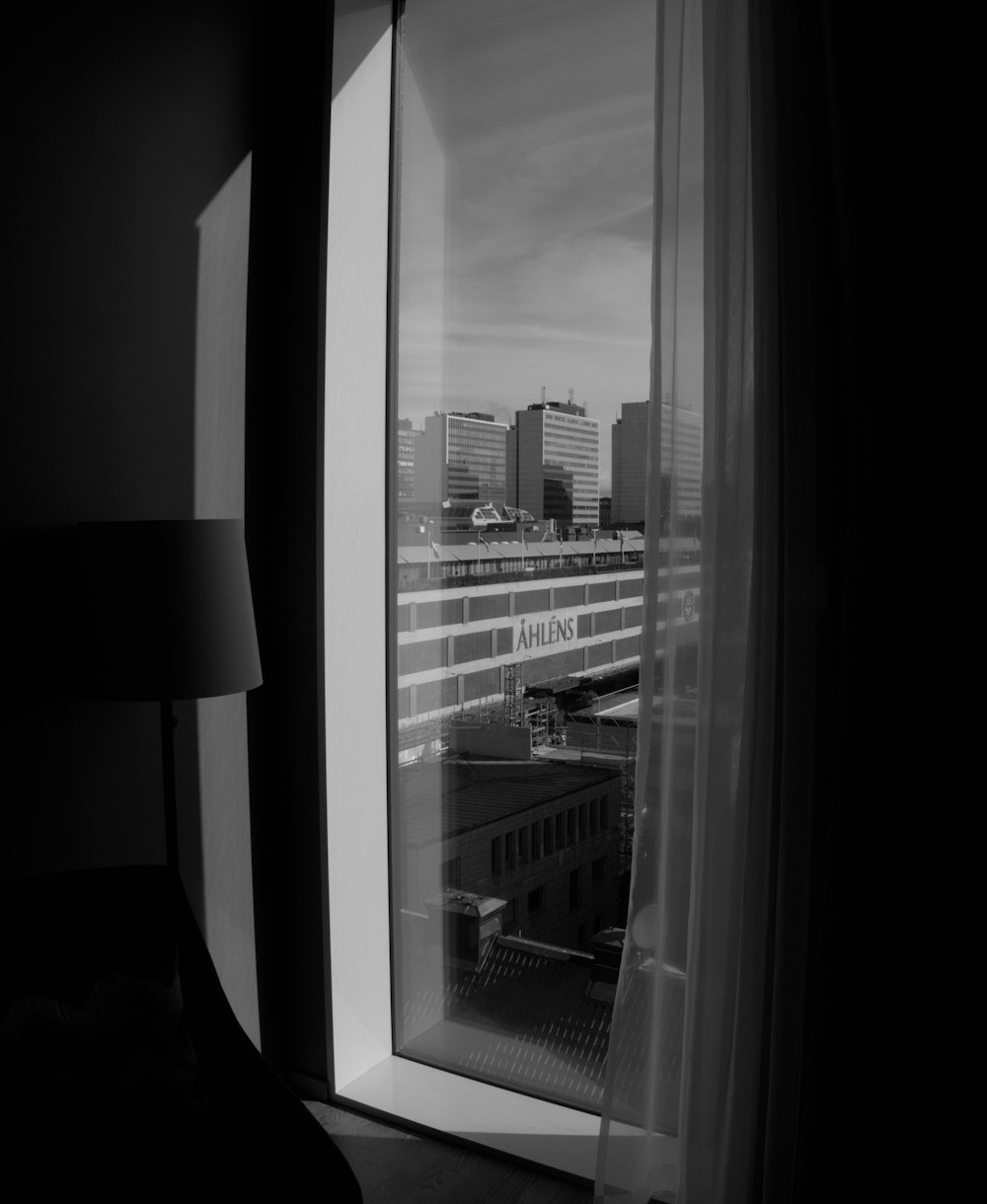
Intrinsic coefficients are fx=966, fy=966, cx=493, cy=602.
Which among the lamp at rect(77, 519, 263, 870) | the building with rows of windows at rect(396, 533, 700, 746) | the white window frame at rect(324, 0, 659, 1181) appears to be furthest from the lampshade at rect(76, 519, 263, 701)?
the building with rows of windows at rect(396, 533, 700, 746)

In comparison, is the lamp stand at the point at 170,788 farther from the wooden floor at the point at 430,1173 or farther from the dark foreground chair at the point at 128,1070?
the wooden floor at the point at 430,1173

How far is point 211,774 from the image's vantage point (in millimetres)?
2562

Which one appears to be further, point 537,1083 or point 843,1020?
point 537,1083

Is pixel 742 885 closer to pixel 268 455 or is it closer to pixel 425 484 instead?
pixel 425 484

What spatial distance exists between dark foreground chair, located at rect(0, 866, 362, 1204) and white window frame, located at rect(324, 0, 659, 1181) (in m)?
0.88

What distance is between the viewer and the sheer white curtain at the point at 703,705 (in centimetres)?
188

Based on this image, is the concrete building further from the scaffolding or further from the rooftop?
the scaffolding

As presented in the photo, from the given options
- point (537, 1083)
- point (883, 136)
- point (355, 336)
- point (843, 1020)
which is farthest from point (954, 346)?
point (537, 1083)

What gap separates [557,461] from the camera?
100 inches

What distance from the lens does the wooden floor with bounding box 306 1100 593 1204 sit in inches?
92.8

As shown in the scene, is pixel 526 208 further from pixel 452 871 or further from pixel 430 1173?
pixel 430 1173

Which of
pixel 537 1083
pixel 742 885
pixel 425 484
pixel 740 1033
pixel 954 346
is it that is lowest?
pixel 537 1083

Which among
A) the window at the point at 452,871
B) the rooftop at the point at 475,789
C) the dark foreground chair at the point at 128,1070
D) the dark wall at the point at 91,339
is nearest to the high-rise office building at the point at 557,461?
the rooftop at the point at 475,789

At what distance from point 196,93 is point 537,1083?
279 centimetres
